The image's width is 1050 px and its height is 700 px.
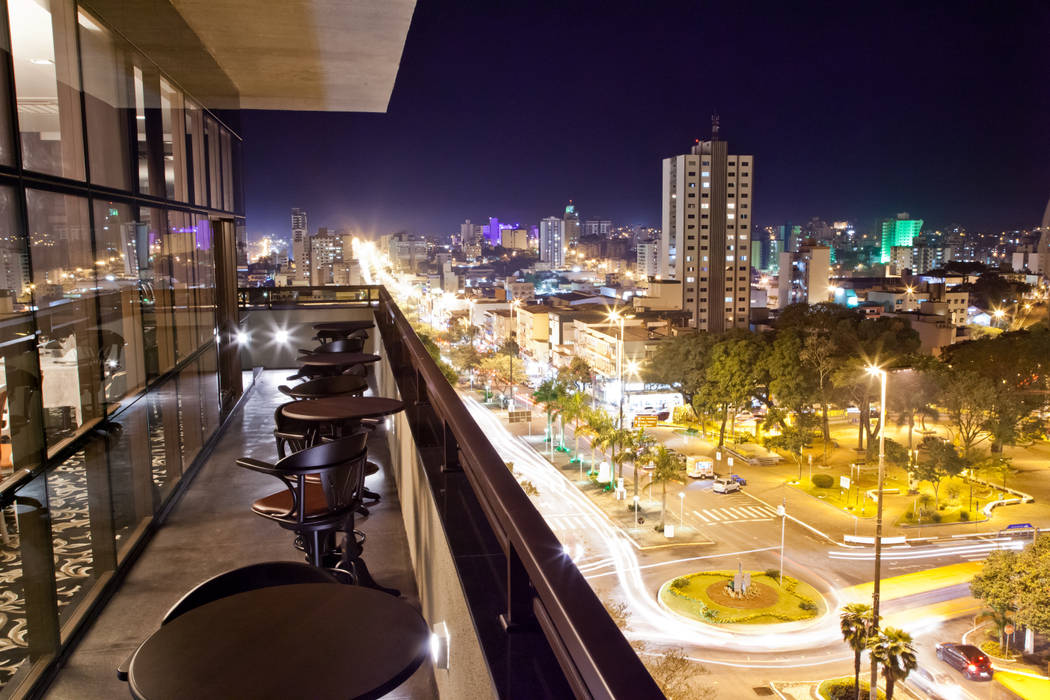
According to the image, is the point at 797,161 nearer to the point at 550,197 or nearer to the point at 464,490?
the point at 550,197

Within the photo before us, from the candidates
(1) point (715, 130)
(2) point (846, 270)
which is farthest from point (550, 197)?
(1) point (715, 130)

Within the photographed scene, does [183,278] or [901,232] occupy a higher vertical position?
[901,232]

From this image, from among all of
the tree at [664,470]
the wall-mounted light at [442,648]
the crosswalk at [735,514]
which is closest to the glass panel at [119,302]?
the wall-mounted light at [442,648]

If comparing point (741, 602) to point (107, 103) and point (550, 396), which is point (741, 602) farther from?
point (107, 103)

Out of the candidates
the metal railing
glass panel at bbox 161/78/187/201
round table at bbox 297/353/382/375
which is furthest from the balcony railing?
glass panel at bbox 161/78/187/201

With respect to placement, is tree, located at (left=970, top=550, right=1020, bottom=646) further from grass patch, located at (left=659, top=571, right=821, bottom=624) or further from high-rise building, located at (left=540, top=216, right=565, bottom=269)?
high-rise building, located at (left=540, top=216, right=565, bottom=269)

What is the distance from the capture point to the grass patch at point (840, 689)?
18.0 metres

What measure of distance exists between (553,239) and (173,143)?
167 meters

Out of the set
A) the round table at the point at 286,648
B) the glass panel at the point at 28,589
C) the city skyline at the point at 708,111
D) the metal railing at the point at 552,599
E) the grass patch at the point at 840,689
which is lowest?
the grass patch at the point at 840,689

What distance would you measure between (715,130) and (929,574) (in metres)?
72.1

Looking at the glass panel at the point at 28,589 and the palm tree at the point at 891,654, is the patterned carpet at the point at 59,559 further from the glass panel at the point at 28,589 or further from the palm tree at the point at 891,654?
the palm tree at the point at 891,654

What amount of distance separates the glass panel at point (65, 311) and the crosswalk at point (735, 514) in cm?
2622

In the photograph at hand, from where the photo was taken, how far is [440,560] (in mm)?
2164

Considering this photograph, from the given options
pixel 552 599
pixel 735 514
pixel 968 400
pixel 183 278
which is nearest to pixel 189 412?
pixel 183 278
